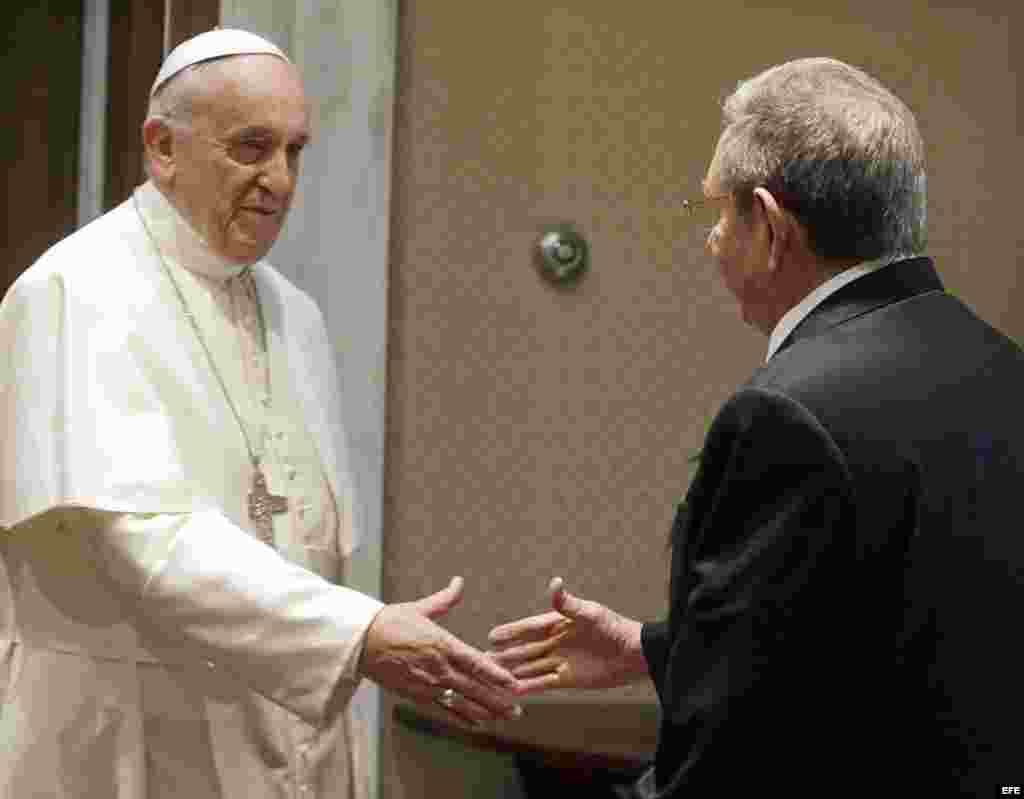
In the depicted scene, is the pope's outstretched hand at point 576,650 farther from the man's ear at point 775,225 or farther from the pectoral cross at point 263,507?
the man's ear at point 775,225

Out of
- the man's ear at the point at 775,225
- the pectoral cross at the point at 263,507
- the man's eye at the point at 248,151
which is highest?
the man's eye at the point at 248,151

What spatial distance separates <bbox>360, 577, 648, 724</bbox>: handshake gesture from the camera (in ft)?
9.71

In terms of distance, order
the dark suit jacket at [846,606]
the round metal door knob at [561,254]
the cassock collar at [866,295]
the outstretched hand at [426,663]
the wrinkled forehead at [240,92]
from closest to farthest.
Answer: the dark suit jacket at [846,606], the cassock collar at [866,295], the outstretched hand at [426,663], the wrinkled forehead at [240,92], the round metal door knob at [561,254]

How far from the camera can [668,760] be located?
7.61ft

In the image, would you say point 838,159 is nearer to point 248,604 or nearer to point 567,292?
point 248,604

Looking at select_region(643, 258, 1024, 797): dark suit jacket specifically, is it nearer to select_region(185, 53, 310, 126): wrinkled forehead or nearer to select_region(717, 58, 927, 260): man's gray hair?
select_region(717, 58, 927, 260): man's gray hair

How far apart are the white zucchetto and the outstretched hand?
100cm

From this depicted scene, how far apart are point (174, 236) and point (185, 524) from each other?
1.84 feet

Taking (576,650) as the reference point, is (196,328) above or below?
above

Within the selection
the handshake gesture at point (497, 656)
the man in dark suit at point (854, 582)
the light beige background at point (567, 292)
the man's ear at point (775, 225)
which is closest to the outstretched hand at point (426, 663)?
the handshake gesture at point (497, 656)

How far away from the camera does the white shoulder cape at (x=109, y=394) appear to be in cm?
300

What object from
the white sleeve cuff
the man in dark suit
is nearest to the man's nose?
the white sleeve cuff

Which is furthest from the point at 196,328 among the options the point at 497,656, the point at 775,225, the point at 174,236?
the point at 775,225

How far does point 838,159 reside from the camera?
96.3 inches
